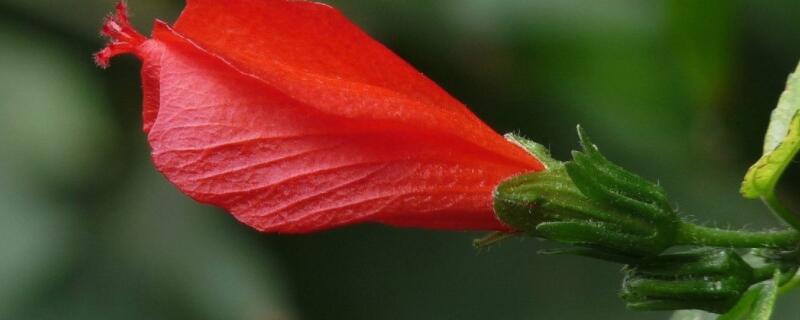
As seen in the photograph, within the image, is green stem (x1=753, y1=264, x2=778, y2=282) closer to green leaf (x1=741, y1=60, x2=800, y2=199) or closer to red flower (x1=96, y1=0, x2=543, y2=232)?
green leaf (x1=741, y1=60, x2=800, y2=199)

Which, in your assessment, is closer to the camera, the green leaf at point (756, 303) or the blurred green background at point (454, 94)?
the green leaf at point (756, 303)

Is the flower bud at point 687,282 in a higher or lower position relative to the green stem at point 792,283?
lower

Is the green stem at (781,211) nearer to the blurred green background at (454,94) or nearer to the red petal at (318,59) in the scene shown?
the red petal at (318,59)

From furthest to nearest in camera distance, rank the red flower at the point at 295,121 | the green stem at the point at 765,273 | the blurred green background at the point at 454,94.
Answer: the blurred green background at the point at 454,94, the green stem at the point at 765,273, the red flower at the point at 295,121

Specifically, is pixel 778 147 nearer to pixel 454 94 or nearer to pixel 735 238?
pixel 735 238

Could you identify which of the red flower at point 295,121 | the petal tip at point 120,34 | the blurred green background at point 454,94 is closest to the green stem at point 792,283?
the red flower at point 295,121

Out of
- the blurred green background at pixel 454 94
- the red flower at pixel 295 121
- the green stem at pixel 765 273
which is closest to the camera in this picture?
the red flower at pixel 295 121
